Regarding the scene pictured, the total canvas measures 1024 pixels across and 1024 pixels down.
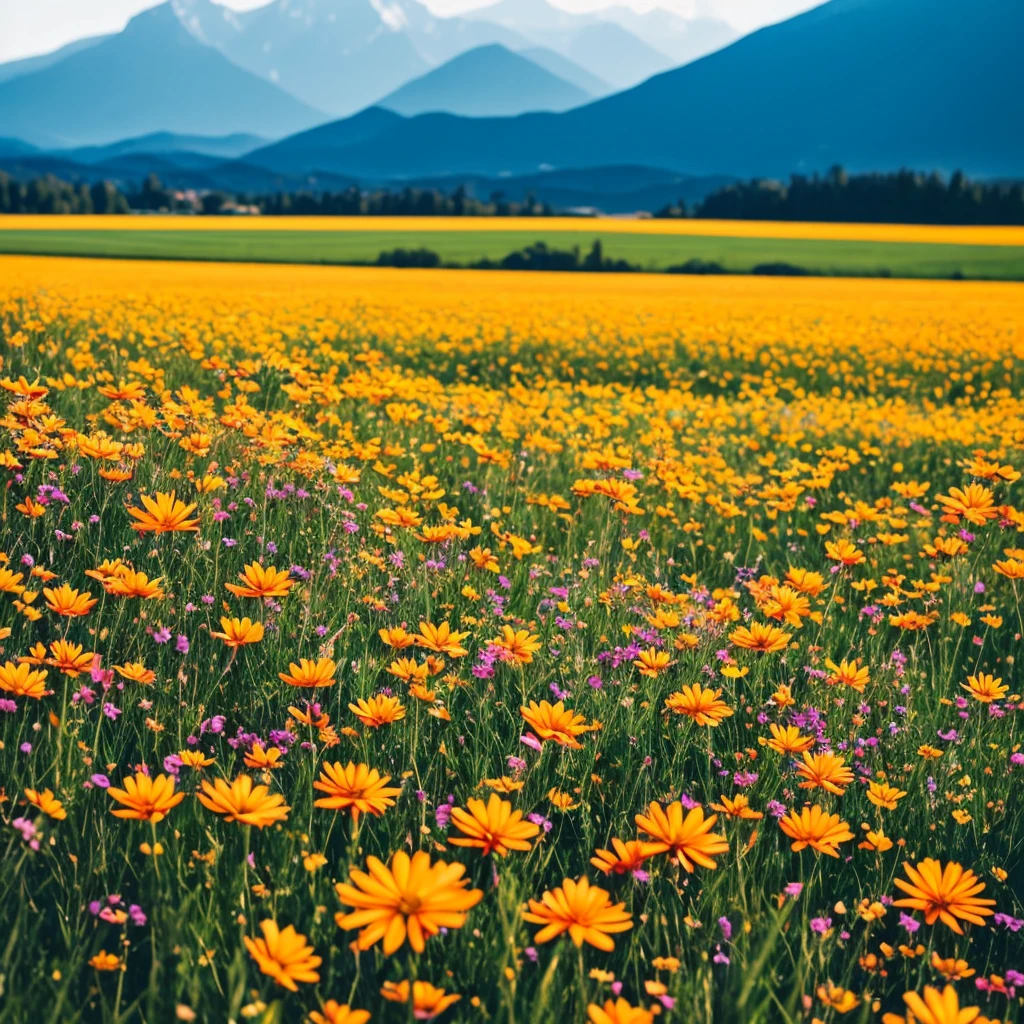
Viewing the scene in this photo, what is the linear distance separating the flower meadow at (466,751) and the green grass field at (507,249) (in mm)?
29562

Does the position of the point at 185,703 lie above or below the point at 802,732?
above

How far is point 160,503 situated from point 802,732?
1769 millimetres

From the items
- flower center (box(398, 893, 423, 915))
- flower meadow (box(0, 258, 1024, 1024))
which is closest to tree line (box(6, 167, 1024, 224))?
flower meadow (box(0, 258, 1024, 1024))

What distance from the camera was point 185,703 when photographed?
6.72 feet

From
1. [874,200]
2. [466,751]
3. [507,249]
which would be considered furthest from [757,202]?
[466,751]

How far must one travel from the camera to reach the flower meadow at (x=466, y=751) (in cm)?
143

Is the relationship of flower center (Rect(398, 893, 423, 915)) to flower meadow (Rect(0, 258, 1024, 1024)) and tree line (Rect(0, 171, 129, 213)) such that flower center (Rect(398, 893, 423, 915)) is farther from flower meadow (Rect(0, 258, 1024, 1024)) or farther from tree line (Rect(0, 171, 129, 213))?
tree line (Rect(0, 171, 129, 213))

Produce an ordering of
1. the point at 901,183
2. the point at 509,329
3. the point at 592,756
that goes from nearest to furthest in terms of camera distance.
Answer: the point at 592,756 → the point at 509,329 → the point at 901,183

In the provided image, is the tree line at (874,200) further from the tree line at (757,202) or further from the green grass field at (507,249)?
the green grass field at (507,249)

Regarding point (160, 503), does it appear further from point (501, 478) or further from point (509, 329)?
point (509, 329)

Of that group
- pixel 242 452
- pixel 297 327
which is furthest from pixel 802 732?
pixel 297 327

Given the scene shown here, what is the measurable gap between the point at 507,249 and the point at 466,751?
36656 millimetres

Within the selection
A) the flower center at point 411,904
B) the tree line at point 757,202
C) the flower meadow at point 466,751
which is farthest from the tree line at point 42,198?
the flower center at point 411,904

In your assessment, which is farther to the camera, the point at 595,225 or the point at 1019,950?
the point at 595,225
